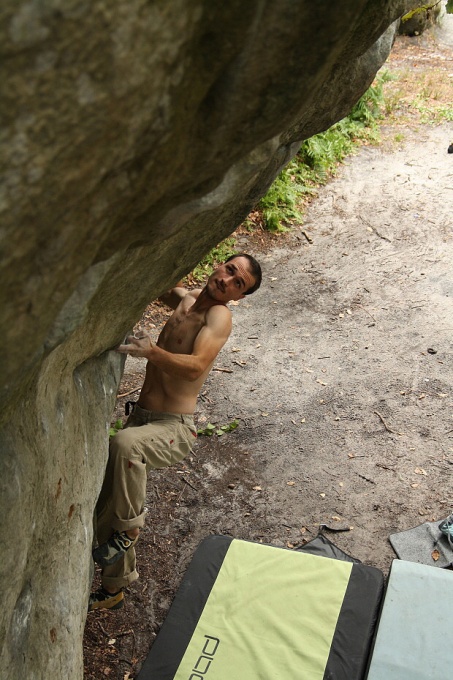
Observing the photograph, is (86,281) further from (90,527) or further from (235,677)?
(235,677)

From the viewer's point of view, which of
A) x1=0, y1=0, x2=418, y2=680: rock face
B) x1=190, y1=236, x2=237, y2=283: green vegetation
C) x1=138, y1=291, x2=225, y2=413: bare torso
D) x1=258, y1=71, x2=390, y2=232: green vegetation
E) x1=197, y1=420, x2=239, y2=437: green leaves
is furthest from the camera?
x1=258, y1=71, x2=390, y2=232: green vegetation

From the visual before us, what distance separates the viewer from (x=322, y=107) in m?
4.53

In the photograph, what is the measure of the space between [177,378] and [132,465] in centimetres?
79

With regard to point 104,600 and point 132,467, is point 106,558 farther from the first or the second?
point 132,467

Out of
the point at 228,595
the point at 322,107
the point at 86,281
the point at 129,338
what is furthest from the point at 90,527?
the point at 322,107

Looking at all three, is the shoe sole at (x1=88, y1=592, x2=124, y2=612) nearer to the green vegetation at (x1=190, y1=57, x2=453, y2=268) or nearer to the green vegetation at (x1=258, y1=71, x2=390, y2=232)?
the green vegetation at (x1=190, y1=57, x2=453, y2=268)

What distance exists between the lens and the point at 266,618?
5.49m

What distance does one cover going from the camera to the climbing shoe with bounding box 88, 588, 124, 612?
18.8ft

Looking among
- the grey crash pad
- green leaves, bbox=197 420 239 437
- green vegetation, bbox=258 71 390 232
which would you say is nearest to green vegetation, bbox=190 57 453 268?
green vegetation, bbox=258 71 390 232

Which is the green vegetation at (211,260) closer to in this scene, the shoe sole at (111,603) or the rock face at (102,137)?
the shoe sole at (111,603)

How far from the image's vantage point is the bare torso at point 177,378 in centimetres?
560

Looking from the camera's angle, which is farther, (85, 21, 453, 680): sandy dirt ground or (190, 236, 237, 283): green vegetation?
(190, 236, 237, 283): green vegetation

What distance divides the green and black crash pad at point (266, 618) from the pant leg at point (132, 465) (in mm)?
723

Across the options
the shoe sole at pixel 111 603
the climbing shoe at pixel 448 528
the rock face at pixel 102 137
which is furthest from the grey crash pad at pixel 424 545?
the rock face at pixel 102 137
